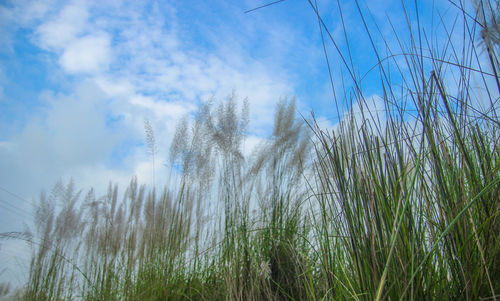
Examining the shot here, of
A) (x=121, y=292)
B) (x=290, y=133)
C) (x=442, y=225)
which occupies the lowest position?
(x=121, y=292)

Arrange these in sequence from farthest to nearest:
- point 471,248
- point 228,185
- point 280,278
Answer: point 228,185 < point 280,278 < point 471,248

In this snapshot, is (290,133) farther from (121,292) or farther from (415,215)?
(121,292)

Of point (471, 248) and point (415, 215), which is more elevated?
point (415, 215)

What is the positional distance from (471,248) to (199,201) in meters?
2.28

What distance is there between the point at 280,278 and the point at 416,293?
1585mm

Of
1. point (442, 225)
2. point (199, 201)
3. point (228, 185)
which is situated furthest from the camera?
point (199, 201)

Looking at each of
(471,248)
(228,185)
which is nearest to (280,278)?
(228,185)

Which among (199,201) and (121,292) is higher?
(199,201)

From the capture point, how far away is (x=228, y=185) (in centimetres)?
274

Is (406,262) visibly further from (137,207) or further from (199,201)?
(137,207)

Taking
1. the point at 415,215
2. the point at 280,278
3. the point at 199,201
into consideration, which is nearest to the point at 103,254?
the point at 199,201

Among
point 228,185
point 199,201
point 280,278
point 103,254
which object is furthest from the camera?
point 103,254

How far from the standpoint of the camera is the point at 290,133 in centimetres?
285

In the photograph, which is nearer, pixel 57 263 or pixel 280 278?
pixel 280 278
